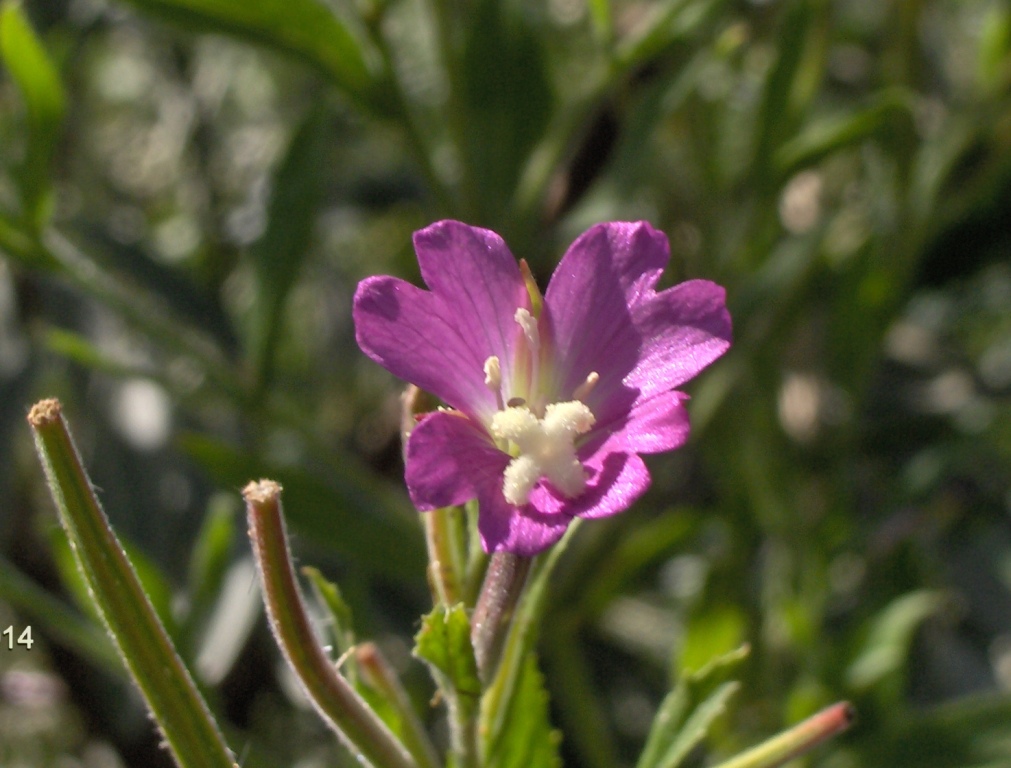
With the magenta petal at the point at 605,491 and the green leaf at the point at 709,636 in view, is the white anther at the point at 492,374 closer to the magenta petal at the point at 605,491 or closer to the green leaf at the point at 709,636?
the magenta petal at the point at 605,491

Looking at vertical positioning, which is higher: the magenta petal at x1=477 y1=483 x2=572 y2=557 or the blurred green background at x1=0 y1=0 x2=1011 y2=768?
the blurred green background at x1=0 y1=0 x2=1011 y2=768

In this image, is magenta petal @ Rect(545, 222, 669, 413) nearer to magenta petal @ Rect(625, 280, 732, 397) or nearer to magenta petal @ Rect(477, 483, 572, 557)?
magenta petal @ Rect(625, 280, 732, 397)

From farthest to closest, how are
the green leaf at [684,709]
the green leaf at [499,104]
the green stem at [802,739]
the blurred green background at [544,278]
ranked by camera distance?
the green leaf at [499,104]
the blurred green background at [544,278]
the green leaf at [684,709]
the green stem at [802,739]

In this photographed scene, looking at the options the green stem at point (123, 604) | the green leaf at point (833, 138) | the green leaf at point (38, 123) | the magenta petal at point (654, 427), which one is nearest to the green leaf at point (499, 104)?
the green leaf at point (833, 138)

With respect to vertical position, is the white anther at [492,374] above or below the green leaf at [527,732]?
above

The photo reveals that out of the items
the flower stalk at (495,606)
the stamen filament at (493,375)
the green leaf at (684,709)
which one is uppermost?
the stamen filament at (493,375)

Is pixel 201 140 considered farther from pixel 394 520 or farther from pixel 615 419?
pixel 615 419

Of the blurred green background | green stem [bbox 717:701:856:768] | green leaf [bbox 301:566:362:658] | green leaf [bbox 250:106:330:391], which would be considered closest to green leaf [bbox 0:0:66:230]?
the blurred green background

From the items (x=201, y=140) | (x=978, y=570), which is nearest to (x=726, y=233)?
(x=978, y=570)
